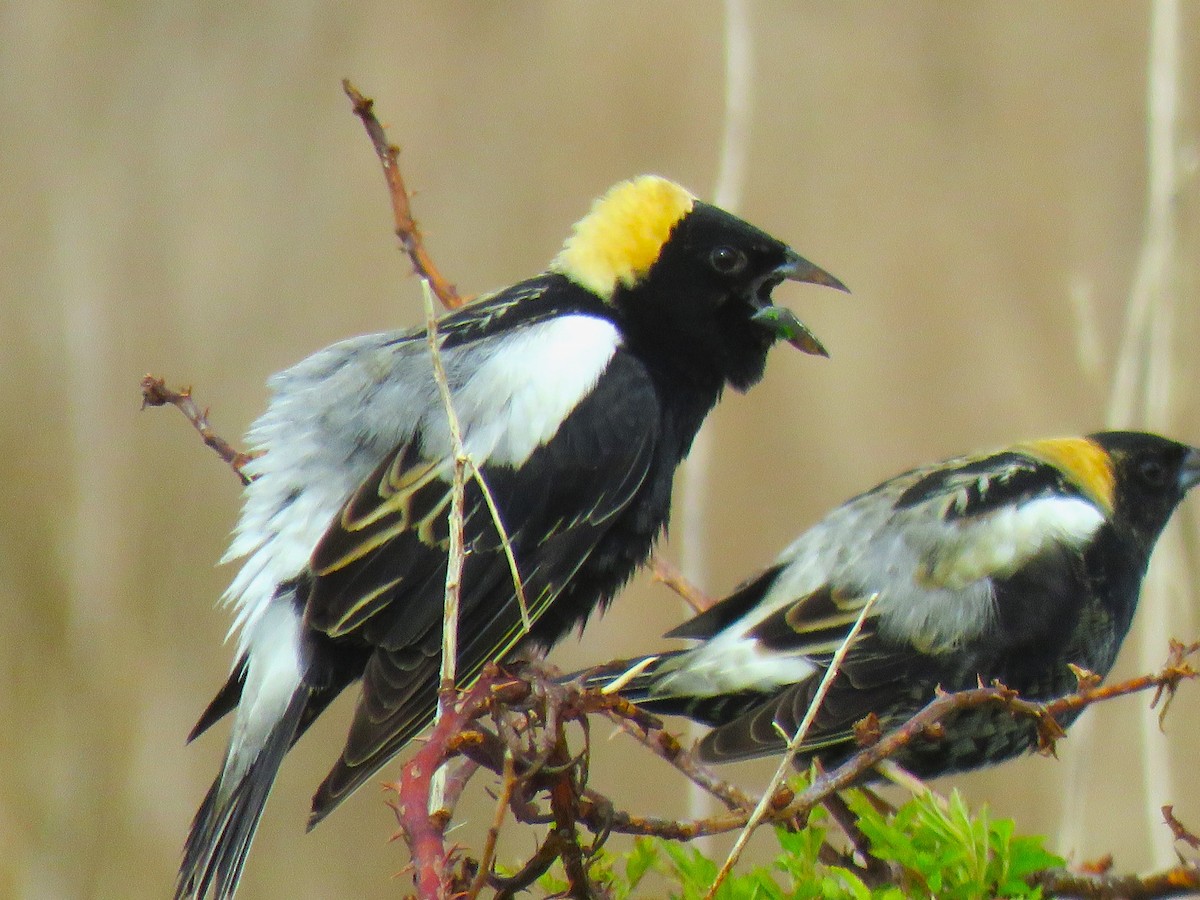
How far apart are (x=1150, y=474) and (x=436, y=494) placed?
1.32 m

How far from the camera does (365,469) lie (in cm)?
163

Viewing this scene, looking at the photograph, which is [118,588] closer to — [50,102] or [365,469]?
[50,102]

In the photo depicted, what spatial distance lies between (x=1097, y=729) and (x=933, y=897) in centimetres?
227

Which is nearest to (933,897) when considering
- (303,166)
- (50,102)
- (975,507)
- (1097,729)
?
(975,507)

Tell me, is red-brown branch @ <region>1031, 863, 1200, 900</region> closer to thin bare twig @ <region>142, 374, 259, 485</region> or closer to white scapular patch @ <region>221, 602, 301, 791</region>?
white scapular patch @ <region>221, 602, 301, 791</region>

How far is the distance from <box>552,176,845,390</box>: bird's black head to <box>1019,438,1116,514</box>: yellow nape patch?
581 millimetres

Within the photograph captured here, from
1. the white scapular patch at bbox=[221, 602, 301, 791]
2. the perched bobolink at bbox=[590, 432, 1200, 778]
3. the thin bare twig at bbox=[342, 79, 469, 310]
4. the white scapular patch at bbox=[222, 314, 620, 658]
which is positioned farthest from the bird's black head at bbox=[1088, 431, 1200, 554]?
the white scapular patch at bbox=[221, 602, 301, 791]

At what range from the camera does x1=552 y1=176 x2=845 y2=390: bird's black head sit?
1.90m

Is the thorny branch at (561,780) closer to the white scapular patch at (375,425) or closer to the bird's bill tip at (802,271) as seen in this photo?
the white scapular patch at (375,425)

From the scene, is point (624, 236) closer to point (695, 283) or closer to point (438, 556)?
point (695, 283)

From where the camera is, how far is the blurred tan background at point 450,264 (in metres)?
2.91

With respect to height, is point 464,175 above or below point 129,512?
above

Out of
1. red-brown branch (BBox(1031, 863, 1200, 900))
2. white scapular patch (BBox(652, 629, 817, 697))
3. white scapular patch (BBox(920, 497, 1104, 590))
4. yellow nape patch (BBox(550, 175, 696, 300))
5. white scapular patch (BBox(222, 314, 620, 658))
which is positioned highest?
yellow nape patch (BBox(550, 175, 696, 300))

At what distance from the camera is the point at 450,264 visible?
3.03m
